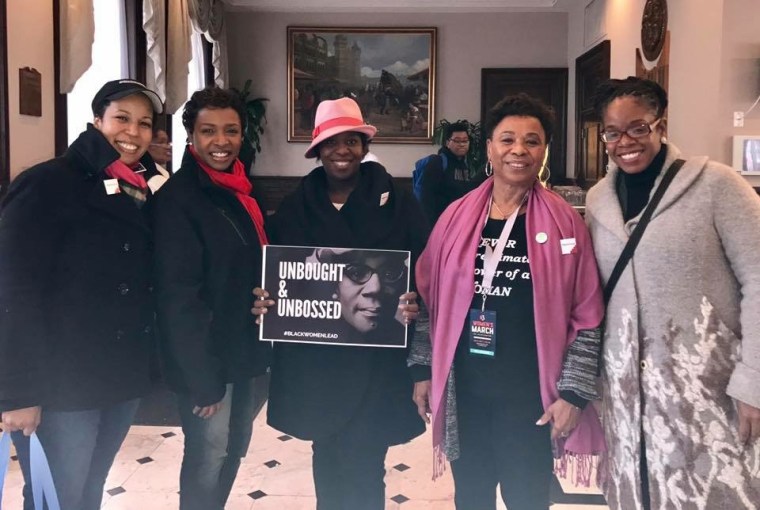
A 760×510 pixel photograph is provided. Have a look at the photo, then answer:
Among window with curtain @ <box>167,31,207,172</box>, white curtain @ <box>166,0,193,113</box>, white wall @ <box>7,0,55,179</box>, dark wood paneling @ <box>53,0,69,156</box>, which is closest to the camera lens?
white wall @ <box>7,0,55,179</box>

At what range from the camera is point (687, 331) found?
1.64 metres

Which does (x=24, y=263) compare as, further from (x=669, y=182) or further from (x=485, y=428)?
(x=669, y=182)

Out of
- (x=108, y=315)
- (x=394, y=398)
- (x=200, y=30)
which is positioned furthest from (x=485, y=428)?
(x=200, y=30)

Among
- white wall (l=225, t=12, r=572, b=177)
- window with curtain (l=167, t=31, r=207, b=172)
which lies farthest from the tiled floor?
white wall (l=225, t=12, r=572, b=177)

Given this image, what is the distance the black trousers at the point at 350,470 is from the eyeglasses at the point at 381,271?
18.6 inches

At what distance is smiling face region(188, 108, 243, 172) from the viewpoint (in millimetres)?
2020

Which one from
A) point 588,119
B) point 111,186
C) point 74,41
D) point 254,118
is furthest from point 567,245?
point 254,118

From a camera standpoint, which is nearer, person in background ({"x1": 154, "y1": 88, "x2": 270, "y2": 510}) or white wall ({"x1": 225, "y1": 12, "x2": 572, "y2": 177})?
person in background ({"x1": 154, "y1": 88, "x2": 270, "y2": 510})

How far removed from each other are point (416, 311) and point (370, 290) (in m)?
0.15

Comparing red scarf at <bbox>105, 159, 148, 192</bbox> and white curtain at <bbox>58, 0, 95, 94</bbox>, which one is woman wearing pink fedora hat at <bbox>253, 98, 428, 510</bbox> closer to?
red scarf at <bbox>105, 159, 148, 192</bbox>

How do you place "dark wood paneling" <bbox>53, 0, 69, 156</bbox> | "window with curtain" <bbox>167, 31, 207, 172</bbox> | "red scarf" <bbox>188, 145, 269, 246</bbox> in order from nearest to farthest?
"red scarf" <bbox>188, 145, 269, 246</bbox>
"dark wood paneling" <bbox>53, 0, 69, 156</bbox>
"window with curtain" <bbox>167, 31, 207, 172</bbox>

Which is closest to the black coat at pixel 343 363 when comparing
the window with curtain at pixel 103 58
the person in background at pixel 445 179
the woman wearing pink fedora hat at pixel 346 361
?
the woman wearing pink fedora hat at pixel 346 361

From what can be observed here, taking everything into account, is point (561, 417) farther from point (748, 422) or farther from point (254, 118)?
point (254, 118)

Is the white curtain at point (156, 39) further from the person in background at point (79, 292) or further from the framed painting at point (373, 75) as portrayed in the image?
the person in background at point (79, 292)
